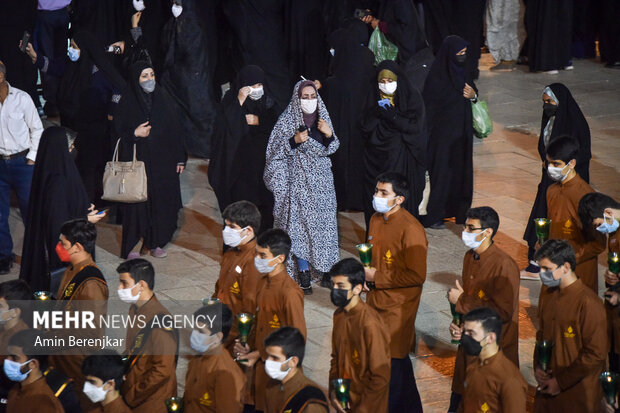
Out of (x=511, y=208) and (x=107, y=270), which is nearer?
(x=107, y=270)

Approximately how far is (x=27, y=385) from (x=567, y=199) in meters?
4.23

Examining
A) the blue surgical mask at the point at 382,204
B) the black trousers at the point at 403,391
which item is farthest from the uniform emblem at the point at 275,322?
the blue surgical mask at the point at 382,204

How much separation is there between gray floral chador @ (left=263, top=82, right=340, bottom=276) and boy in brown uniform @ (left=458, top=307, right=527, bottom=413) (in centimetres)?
344

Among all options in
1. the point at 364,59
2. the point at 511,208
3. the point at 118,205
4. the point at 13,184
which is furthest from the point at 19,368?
the point at 511,208

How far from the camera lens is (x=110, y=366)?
20.0 feet

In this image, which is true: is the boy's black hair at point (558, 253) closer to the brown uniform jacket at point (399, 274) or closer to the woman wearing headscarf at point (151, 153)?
the brown uniform jacket at point (399, 274)

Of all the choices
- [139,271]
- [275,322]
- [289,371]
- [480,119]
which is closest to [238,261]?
[275,322]

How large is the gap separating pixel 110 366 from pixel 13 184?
437cm

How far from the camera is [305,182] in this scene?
9.34 meters

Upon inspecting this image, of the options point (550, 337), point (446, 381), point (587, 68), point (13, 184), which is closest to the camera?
point (550, 337)

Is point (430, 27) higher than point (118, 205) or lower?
higher

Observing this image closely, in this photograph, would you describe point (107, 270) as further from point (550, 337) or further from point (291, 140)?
point (550, 337)

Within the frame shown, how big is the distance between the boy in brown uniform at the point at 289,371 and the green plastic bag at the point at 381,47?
688cm

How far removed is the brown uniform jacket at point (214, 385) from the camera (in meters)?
6.25
